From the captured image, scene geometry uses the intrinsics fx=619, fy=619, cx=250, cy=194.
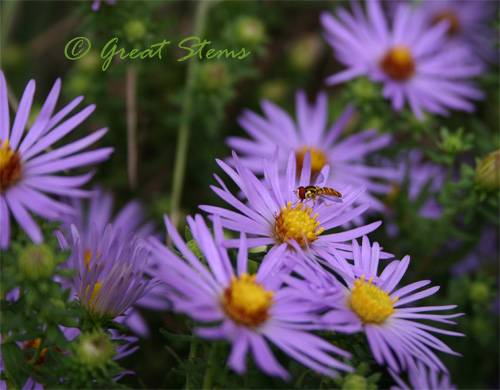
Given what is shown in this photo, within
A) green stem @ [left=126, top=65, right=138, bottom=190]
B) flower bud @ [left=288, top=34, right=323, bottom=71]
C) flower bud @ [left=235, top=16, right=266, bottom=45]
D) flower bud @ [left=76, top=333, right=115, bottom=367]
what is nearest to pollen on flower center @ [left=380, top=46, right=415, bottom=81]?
flower bud @ [left=288, top=34, right=323, bottom=71]

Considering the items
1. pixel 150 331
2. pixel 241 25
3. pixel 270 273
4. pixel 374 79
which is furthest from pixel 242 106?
pixel 270 273

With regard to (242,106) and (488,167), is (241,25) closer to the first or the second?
(242,106)

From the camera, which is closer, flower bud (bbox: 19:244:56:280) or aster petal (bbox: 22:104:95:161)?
flower bud (bbox: 19:244:56:280)

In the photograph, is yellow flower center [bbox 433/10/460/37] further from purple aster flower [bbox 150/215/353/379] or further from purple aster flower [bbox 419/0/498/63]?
purple aster flower [bbox 150/215/353/379]

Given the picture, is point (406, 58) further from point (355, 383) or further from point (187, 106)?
point (355, 383)

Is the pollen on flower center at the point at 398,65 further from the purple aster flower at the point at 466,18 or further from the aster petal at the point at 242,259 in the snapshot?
the aster petal at the point at 242,259

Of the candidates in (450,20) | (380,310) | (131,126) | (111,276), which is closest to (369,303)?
(380,310)

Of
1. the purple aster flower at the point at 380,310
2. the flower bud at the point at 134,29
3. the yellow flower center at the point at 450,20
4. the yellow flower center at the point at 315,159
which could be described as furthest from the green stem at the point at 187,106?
the yellow flower center at the point at 450,20
